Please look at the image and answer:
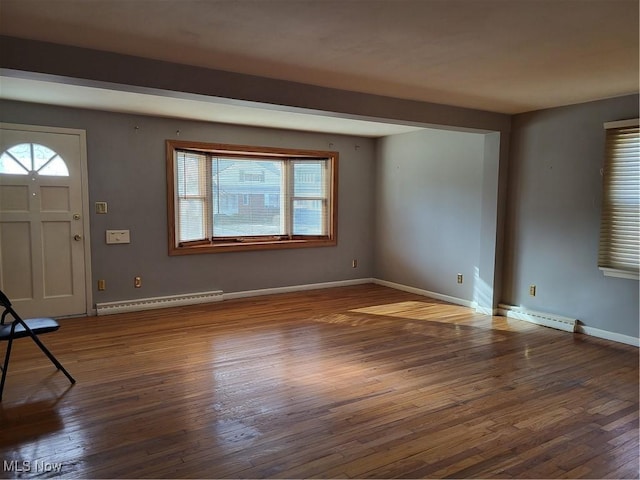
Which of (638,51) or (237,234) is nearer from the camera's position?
(638,51)

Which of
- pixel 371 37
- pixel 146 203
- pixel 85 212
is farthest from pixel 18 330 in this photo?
pixel 371 37

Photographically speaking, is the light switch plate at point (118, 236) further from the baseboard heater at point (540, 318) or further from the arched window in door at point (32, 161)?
the baseboard heater at point (540, 318)

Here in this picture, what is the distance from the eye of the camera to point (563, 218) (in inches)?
175

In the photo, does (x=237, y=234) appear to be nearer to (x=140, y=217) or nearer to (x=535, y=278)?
(x=140, y=217)

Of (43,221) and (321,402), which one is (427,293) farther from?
(43,221)

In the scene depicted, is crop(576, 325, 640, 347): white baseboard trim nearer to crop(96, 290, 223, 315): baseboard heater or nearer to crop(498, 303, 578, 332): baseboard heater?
crop(498, 303, 578, 332): baseboard heater

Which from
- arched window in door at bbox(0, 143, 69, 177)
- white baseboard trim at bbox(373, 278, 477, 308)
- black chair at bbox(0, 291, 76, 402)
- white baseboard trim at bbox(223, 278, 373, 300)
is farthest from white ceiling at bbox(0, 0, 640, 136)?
white baseboard trim at bbox(223, 278, 373, 300)

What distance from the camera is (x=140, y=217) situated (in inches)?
203

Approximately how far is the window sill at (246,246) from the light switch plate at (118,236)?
0.51m

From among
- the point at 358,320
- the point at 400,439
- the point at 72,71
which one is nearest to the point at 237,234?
the point at 358,320

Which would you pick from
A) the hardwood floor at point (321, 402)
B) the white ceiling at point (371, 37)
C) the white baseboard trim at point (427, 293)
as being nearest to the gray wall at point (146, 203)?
the hardwood floor at point (321, 402)

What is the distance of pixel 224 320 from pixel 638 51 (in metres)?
4.20

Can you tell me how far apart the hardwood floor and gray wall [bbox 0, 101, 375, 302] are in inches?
31.1

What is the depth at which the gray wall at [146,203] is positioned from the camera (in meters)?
4.85
